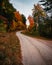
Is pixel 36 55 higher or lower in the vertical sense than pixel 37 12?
lower

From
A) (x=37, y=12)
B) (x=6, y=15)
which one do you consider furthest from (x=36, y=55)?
(x=37, y=12)

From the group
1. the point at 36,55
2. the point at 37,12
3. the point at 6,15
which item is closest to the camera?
the point at 36,55

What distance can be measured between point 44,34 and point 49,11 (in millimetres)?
13229

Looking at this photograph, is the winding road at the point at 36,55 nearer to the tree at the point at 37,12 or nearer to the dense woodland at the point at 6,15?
the dense woodland at the point at 6,15

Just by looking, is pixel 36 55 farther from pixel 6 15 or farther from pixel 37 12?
pixel 37 12

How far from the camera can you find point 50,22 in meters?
38.2

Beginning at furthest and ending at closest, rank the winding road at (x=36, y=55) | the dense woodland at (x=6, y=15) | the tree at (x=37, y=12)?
the tree at (x=37, y=12) → the dense woodland at (x=6, y=15) → the winding road at (x=36, y=55)

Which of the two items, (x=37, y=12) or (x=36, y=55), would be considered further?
(x=37, y=12)

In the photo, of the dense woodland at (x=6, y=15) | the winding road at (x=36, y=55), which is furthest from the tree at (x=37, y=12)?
the winding road at (x=36, y=55)

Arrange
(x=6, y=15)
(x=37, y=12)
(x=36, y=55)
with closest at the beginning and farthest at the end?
(x=36, y=55) → (x=6, y=15) → (x=37, y=12)

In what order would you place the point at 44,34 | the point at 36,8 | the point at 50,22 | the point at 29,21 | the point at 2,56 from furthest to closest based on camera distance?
the point at 29,21
the point at 36,8
the point at 44,34
the point at 50,22
the point at 2,56

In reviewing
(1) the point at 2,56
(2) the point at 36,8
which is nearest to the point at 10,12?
(2) the point at 36,8

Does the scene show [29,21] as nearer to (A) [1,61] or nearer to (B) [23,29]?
(B) [23,29]

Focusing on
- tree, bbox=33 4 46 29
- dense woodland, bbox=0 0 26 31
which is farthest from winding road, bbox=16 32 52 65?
tree, bbox=33 4 46 29
